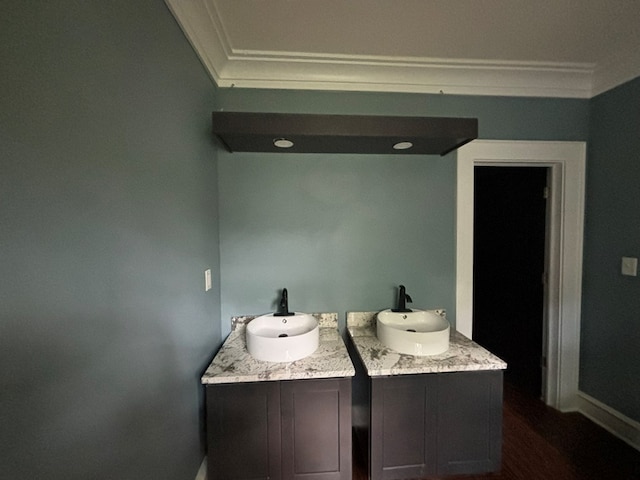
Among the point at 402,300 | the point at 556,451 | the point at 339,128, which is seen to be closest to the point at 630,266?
the point at 556,451

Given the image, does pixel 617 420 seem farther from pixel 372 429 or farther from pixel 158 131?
pixel 158 131

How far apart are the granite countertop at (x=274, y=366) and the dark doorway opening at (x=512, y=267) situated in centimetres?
179

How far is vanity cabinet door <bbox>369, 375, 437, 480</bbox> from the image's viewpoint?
134 centimetres

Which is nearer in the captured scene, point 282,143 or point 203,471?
point 203,471

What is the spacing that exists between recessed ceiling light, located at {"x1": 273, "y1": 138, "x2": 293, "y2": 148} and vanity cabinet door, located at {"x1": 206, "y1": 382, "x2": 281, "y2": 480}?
50.9 inches

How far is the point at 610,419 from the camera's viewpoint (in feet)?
5.83

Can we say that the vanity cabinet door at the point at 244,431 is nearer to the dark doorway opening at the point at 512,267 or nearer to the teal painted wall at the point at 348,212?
the teal painted wall at the point at 348,212

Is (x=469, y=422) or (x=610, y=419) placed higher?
(x=469, y=422)

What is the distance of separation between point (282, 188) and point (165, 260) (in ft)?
3.03

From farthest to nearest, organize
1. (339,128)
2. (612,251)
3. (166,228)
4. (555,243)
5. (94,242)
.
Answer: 1. (555,243)
2. (612,251)
3. (339,128)
4. (166,228)
5. (94,242)

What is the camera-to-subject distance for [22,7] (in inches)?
20.4

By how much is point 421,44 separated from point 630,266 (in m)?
1.88

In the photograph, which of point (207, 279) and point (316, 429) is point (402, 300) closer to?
point (316, 429)


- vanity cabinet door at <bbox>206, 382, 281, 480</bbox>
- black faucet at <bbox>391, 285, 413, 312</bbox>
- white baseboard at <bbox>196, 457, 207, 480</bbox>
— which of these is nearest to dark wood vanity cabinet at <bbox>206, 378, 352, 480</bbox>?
vanity cabinet door at <bbox>206, 382, 281, 480</bbox>
